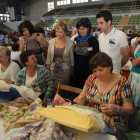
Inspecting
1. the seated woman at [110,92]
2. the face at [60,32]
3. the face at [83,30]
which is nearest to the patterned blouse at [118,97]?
the seated woman at [110,92]

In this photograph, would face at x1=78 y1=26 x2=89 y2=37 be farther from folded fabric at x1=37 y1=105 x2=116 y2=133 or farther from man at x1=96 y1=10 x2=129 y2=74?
folded fabric at x1=37 y1=105 x2=116 y2=133

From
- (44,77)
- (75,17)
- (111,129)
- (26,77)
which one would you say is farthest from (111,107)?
(75,17)

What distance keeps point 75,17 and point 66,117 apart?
675 inches

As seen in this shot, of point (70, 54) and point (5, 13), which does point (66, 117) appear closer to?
point (70, 54)

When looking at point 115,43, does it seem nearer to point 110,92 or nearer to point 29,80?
point 110,92

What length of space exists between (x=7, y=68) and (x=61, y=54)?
0.84m

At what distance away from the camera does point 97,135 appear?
1012 millimetres

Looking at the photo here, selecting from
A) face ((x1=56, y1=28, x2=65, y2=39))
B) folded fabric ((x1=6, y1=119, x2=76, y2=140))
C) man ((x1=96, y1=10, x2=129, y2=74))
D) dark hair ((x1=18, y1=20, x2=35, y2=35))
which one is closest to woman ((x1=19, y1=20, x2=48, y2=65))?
dark hair ((x1=18, y1=20, x2=35, y2=35))

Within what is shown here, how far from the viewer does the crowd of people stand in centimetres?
125

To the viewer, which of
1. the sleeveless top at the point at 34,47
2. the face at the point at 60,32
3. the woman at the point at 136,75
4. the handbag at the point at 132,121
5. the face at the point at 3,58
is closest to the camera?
the handbag at the point at 132,121

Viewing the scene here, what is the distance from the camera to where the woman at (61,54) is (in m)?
2.33

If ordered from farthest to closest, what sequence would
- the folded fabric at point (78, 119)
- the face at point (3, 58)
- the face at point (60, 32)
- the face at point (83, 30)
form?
the face at point (60, 32), the face at point (83, 30), the face at point (3, 58), the folded fabric at point (78, 119)

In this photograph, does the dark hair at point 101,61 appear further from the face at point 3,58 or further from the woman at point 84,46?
the face at point 3,58

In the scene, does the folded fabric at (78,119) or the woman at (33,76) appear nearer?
the folded fabric at (78,119)
